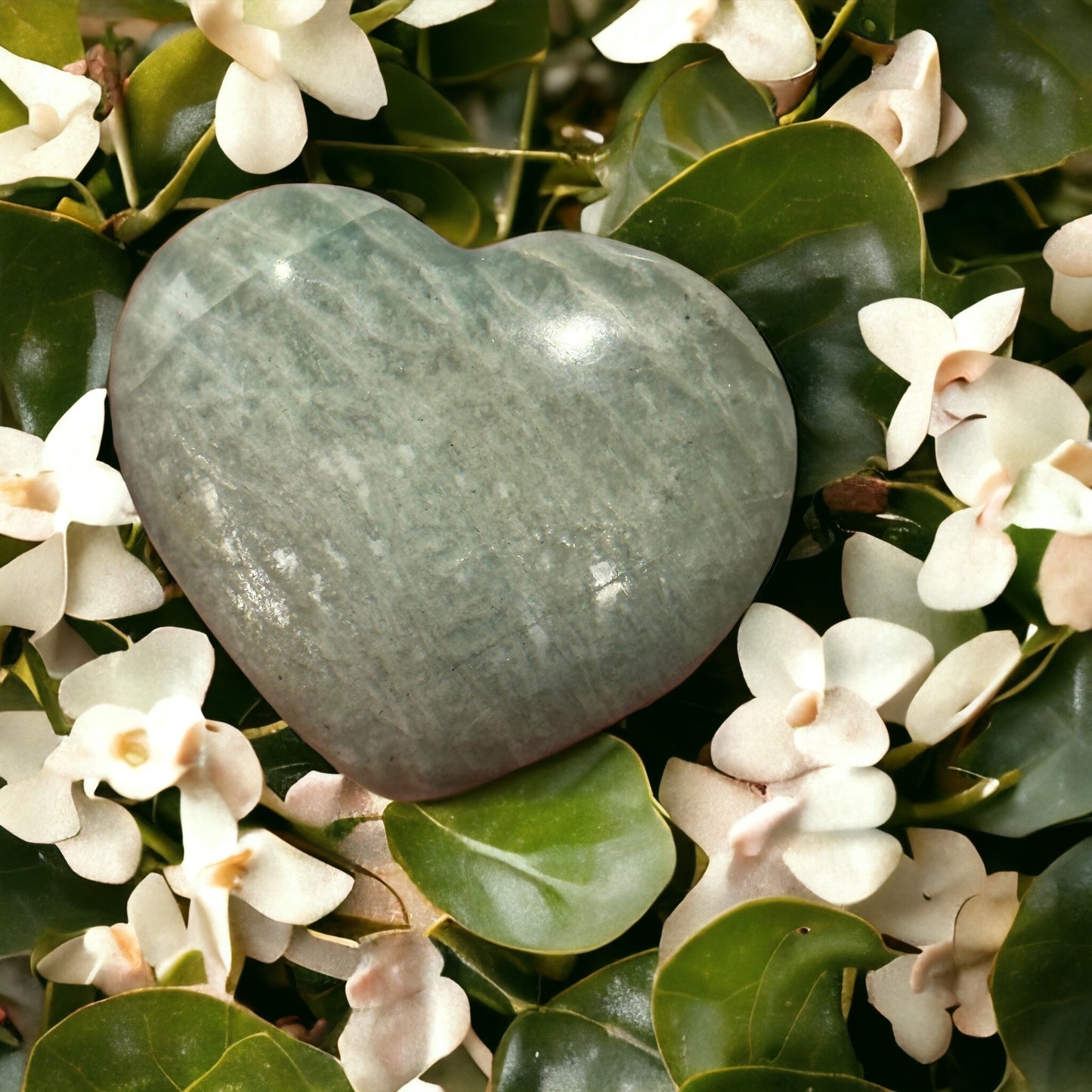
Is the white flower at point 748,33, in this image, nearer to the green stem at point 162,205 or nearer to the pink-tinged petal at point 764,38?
the pink-tinged petal at point 764,38

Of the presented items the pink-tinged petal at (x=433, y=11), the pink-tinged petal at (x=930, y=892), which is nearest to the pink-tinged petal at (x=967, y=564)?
the pink-tinged petal at (x=930, y=892)

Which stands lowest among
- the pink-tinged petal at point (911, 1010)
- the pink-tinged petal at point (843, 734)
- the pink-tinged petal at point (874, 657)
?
the pink-tinged petal at point (911, 1010)

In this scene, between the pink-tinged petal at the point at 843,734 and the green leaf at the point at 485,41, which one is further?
the green leaf at the point at 485,41

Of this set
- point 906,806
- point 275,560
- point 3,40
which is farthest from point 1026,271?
point 3,40

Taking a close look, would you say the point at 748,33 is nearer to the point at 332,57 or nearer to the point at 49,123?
the point at 332,57

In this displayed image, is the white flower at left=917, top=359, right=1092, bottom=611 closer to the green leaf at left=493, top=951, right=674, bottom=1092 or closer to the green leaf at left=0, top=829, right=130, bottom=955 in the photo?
the green leaf at left=493, top=951, right=674, bottom=1092
